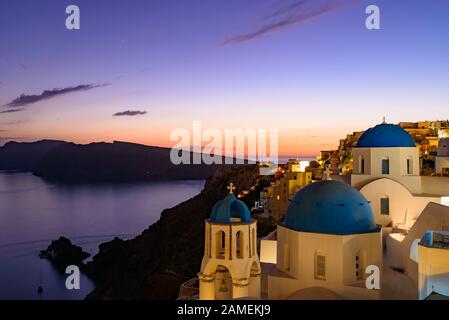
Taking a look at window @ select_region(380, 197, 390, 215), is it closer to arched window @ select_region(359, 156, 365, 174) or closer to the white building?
Answer: the white building

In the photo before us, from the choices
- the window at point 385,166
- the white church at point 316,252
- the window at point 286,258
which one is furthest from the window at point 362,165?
the window at point 286,258

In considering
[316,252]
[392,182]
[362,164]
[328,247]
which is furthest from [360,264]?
[362,164]

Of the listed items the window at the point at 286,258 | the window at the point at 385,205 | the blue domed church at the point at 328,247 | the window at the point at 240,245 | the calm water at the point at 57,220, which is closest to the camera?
the blue domed church at the point at 328,247

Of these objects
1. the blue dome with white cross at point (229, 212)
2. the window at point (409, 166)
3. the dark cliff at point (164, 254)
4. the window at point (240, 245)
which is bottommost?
the dark cliff at point (164, 254)

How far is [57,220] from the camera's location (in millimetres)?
77812

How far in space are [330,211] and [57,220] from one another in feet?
247

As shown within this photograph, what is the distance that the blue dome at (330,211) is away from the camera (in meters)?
10.9

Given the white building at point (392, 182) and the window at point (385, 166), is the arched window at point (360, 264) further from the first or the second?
the window at point (385, 166)

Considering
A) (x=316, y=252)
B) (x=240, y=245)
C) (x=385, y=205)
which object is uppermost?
(x=385, y=205)

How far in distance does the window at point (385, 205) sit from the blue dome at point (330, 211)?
4485mm

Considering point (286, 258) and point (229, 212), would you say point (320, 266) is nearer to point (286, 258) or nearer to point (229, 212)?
point (286, 258)
